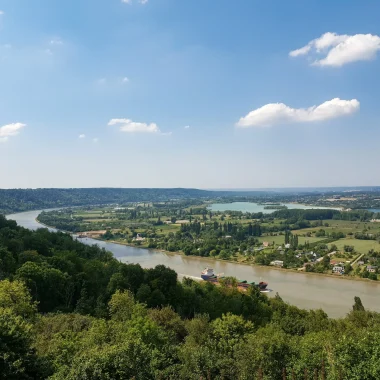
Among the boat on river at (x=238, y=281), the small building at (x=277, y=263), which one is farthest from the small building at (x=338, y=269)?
the boat on river at (x=238, y=281)

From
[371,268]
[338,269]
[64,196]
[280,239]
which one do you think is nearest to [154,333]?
[338,269]

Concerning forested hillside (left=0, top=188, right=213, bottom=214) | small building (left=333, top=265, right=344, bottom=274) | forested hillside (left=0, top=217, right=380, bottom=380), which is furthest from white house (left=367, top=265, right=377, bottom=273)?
forested hillside (left=0, top=188, right=213, bottom=214)

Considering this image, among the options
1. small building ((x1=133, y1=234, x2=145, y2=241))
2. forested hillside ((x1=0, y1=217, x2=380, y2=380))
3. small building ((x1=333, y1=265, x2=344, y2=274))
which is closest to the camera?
forested hillside ((x1=0, y1=217, x2=380, y2=380))

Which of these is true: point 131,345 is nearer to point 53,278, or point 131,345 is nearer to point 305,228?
Result: point 53,278

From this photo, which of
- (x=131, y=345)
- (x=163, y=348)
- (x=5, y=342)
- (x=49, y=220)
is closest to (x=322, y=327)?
(x=163, y=348)

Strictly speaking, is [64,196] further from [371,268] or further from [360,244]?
[371,268]

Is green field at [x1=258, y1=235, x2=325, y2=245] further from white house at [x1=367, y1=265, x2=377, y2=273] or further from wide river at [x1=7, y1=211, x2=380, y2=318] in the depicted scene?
white house at [x1=367, y1=265, x2=377, y2=273]
